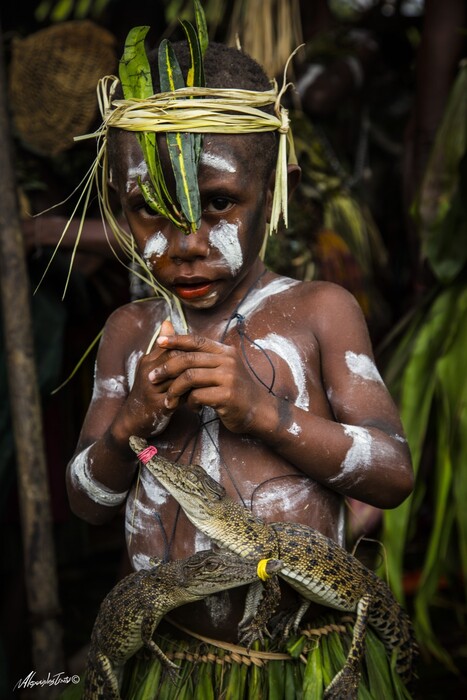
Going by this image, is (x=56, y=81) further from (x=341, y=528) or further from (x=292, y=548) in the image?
(x=292, y=548)

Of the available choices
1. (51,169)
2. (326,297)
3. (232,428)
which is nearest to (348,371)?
(326,297)

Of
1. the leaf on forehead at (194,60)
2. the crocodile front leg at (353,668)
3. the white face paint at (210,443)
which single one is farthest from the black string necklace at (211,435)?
the leaf on forehead at (194,60)

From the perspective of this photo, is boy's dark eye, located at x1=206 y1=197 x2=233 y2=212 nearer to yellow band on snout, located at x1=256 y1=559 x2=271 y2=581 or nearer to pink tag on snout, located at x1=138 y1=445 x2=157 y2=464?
pink tag on snout, located at x1=138 y1=445 x2=157 y2=464

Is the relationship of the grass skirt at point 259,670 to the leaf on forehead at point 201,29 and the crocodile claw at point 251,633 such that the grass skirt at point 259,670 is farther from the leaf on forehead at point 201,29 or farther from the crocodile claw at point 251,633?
the leaf on forehead at point 201,29

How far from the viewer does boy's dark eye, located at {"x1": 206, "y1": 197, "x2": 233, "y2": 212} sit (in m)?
1.76

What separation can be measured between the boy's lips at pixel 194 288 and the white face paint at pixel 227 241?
0.06 meters

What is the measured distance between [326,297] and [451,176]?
1.72m

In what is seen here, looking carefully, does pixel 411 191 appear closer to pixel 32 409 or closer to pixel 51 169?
pixel 51 169

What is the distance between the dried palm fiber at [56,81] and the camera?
3.95m

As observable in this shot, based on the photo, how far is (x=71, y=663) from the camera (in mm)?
3531

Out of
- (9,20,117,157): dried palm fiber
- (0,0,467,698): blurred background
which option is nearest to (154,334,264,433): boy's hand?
(0,0,467,698): blurred background

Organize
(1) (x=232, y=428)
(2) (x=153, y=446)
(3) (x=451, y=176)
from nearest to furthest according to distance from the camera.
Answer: (1) (x=232, y=428), (2) (x=153, y=446), (3) (x=451, y=176)

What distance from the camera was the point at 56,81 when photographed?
157 inches

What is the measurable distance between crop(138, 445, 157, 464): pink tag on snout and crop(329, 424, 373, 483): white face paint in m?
0.35
